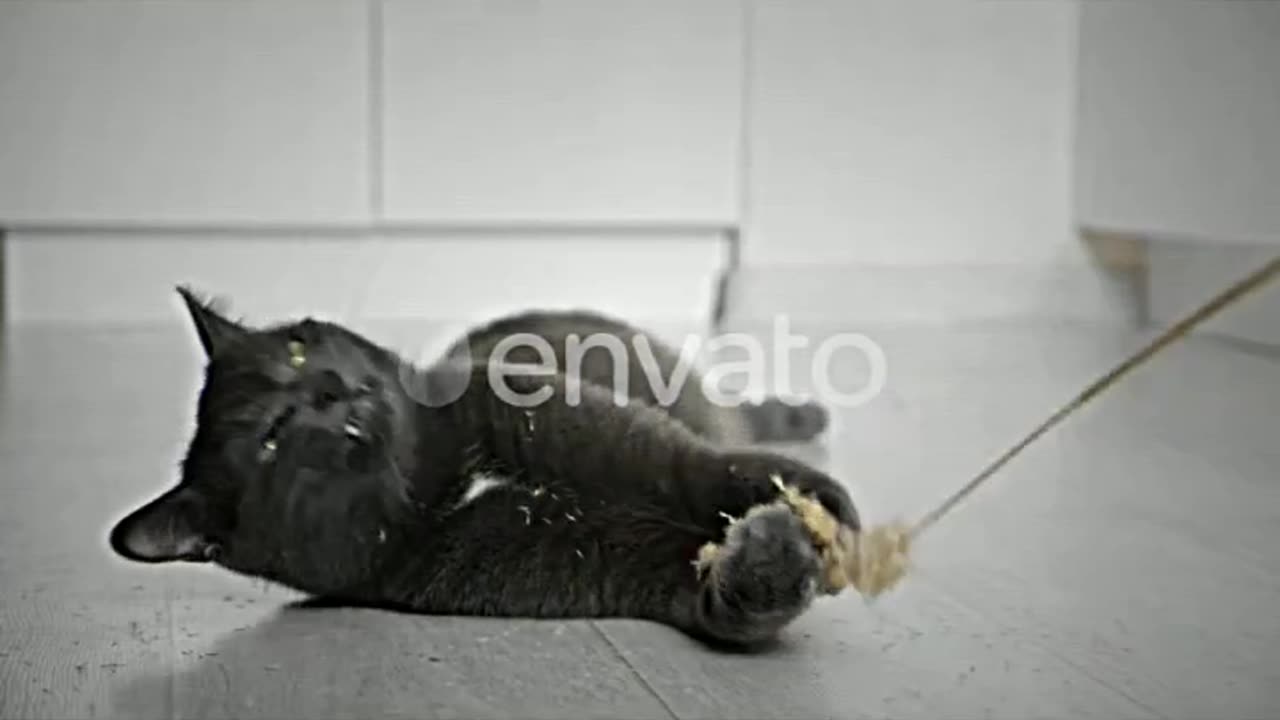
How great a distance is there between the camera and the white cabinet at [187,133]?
2617mm

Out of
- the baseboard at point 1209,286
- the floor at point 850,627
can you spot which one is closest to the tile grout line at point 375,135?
the floor at point 850,627

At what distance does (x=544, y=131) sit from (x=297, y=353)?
1.74m

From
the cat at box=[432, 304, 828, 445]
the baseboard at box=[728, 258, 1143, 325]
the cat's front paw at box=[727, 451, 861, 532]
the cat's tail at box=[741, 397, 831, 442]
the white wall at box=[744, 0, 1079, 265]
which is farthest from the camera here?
the baseboard at box=[728, 258, 1143, 325]

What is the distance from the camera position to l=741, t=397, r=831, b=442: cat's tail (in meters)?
1.71

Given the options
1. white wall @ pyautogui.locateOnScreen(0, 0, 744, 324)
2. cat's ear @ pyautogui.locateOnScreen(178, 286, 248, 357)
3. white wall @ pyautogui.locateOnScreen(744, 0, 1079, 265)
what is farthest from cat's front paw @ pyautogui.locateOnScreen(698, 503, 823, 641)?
white wall @ pyautogui.locateOnScreen(0, 0, 744, 324)

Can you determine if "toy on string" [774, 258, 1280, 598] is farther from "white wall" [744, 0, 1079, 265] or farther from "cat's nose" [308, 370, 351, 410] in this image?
"white wall" [744, 0, 1079, 265]

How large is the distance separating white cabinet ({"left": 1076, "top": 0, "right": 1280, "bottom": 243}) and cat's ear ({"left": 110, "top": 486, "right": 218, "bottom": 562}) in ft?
2.26

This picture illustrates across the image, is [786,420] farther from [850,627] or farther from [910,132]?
[850,627]

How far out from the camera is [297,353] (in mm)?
998

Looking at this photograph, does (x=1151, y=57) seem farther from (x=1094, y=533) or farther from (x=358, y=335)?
(x=358, y=335)

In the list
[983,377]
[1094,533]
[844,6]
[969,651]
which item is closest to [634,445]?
[969,651]

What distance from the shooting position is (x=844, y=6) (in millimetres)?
1379

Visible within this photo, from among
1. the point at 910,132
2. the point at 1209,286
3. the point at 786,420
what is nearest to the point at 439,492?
the point at 786,420

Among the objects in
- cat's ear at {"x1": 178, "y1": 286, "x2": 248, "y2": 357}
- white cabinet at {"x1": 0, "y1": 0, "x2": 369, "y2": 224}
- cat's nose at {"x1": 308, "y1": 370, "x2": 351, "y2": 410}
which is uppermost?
white cabinet at {"x1": 0, "y1": 0, "x2": 369, "y2": 224}
